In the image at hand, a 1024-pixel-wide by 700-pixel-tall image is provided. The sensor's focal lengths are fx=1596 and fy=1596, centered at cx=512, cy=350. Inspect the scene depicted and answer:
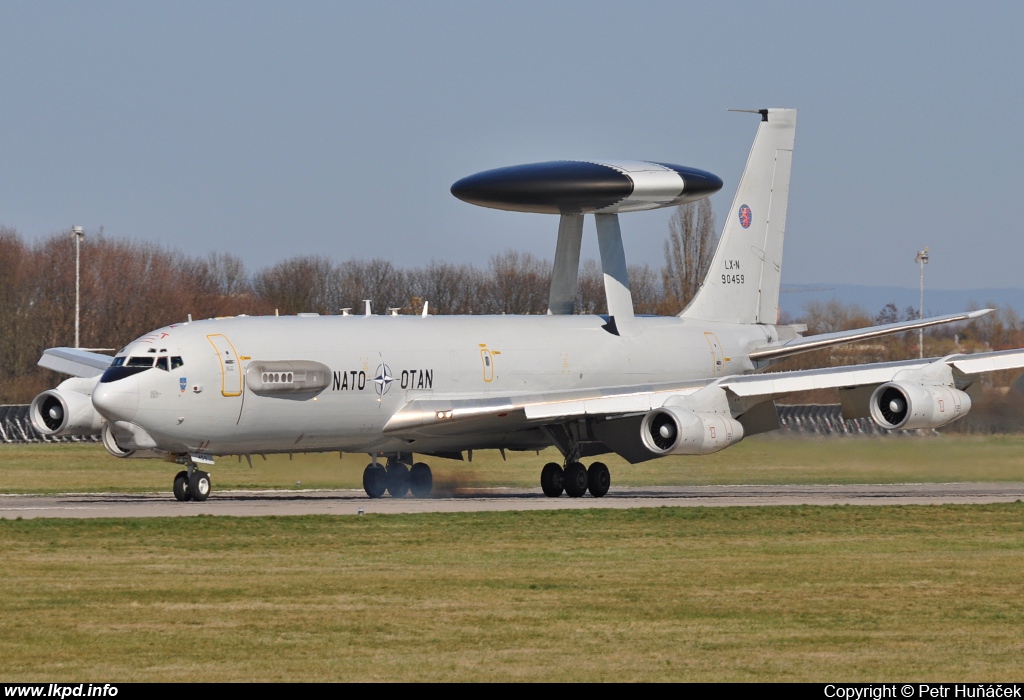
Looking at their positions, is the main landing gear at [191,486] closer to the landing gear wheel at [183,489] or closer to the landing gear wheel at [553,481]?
the landing gear wheel at [183,489]

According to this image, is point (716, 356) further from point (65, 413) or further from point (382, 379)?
point (65, 413)

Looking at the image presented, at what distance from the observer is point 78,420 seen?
3684 cm

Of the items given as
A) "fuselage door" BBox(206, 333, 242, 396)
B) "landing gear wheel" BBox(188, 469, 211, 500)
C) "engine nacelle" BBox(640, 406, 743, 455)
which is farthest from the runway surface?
"fuselage door" BBox(206, 333, 242, 396)

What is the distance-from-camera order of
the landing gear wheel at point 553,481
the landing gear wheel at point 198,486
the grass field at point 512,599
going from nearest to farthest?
the grass field at point 512,599 → the landing gear wheel at point 198,486 → the landing gear wheel at point 553,481

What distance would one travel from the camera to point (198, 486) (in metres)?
33.8

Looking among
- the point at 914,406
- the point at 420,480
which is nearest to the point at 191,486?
the point at 420,480

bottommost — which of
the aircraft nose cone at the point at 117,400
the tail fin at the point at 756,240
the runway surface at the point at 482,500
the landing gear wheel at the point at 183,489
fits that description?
the runway surface at the point at 482,500

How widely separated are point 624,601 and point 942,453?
26533 mm

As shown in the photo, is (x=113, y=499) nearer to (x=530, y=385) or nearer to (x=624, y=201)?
(x=530, y=385)

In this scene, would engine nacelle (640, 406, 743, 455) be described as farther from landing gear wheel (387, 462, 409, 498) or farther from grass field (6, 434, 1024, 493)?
grass field (6, 434, 1024, 493)

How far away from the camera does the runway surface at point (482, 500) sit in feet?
103

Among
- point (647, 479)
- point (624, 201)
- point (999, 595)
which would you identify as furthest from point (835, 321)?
point (999, 595)

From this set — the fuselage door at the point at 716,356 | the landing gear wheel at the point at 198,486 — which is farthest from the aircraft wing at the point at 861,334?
the landing gear wheel at the point at 198,486

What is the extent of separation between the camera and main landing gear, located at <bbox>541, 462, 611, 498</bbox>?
126ft
